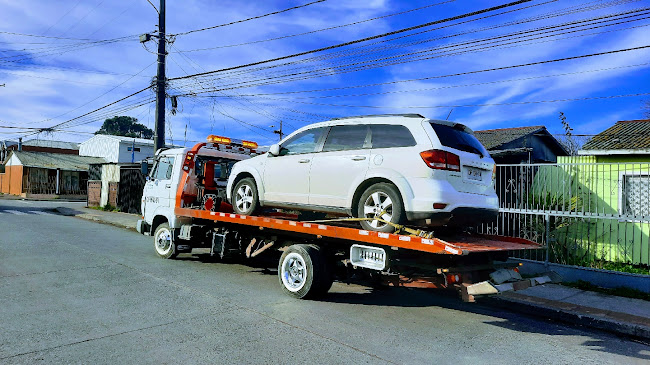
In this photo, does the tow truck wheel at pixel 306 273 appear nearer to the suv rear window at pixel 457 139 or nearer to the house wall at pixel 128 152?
the suv rear window at pixel 457 139

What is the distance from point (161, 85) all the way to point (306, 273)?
1361 centimetres

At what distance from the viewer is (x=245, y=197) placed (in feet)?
26.1

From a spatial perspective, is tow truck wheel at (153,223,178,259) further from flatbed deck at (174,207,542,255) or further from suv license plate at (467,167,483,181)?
suv license plate at (467,167,483,181)

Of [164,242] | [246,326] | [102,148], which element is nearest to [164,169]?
[164,242]

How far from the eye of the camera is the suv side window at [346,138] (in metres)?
6.36

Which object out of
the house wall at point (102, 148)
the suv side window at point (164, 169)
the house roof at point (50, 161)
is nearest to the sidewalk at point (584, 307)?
the suv side window at point (164, 169)

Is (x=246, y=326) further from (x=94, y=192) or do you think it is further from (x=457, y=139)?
(x=94, y=192)

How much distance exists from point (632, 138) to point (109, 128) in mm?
84629

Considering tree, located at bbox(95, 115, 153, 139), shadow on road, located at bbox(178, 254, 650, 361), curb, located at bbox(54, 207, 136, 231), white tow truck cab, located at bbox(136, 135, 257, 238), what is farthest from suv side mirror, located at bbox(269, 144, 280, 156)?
tree, located at bbox(95, 115, 153, 139)

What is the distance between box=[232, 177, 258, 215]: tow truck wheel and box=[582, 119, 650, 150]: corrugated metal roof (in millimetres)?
8050

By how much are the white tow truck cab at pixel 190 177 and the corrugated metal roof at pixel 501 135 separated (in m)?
7.73

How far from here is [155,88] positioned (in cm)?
1767

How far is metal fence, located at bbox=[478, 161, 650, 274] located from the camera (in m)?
8.91

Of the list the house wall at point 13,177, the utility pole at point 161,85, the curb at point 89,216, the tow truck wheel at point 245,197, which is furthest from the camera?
the house wall at point 13,177
